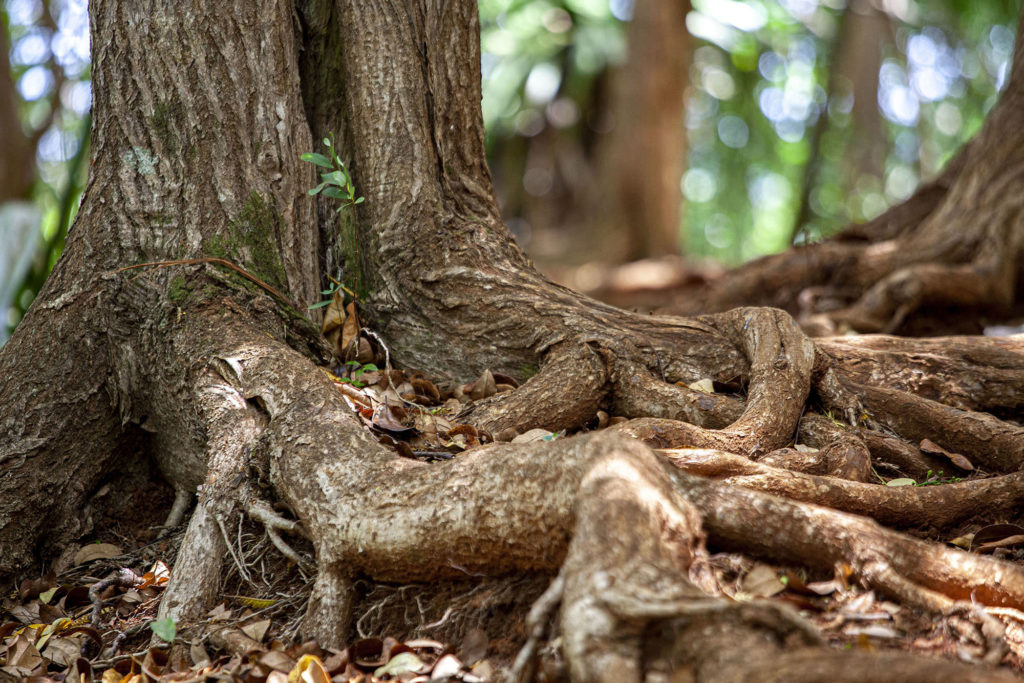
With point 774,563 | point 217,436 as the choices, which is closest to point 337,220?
point 217,436

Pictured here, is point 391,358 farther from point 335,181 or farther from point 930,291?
point 930,291

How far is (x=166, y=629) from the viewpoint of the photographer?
2113 millimetres

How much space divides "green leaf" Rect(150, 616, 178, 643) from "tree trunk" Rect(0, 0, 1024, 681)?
0.08 metres

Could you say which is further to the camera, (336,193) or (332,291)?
(332,291)

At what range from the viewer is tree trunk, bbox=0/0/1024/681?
189cm

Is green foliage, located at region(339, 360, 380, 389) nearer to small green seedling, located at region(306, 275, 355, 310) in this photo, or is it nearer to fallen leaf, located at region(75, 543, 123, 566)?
small green seedling, located at region(306, 275, 355, 310)

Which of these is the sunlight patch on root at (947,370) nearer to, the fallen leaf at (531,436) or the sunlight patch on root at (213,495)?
A: the fallen leaf at (531,436)

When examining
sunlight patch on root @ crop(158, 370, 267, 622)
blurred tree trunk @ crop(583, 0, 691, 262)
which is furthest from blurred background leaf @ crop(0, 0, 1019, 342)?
sunlight patch on root @ crop(158, 370, 267, 622)

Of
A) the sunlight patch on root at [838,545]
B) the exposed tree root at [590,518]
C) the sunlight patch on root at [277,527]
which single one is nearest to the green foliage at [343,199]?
the exposed tree root at [590,518]

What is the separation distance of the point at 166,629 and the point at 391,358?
1.45m

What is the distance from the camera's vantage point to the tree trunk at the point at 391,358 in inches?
74.4

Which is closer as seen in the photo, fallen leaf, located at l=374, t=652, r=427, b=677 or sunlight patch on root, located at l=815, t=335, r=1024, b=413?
fallen leaf, located at l=374, t=652, r=427, b=677

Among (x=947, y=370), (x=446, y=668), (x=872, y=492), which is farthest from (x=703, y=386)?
(x=446, y=668)

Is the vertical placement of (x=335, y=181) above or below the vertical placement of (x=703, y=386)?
above
